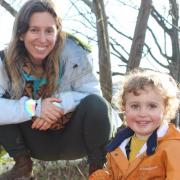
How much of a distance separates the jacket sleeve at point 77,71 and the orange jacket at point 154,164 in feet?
1.75

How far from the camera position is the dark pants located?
116 inches

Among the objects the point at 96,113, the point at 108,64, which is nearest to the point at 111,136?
the point at 96,113

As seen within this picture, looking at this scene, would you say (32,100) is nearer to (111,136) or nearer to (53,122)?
(53,122)

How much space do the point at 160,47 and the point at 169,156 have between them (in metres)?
6.14

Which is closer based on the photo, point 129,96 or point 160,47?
point 129,96

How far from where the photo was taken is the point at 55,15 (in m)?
3.04

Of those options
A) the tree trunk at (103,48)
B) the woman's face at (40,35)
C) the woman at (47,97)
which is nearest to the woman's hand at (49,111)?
the woman at (47,97)

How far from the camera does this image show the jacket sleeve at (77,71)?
3.11m

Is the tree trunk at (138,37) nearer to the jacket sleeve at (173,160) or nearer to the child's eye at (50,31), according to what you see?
the child's eye at (50,31)

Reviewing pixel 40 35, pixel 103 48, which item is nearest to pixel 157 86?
pixel 40 35

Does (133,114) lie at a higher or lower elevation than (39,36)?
lower

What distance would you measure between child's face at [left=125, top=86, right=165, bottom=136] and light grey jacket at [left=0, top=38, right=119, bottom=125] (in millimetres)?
474

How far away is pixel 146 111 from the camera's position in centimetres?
259

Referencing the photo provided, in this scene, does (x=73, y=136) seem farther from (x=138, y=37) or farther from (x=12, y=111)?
(x=138, y=37)
